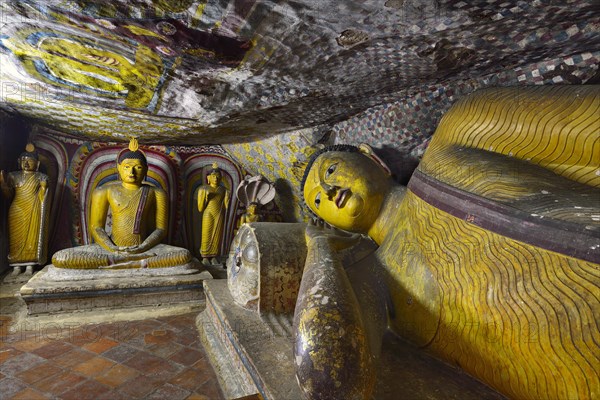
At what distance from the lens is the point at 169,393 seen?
2227mm

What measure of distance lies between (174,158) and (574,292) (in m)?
5.51

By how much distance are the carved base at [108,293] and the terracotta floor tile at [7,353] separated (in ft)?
2.36

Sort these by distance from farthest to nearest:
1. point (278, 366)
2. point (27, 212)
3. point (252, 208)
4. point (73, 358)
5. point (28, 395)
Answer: point (252, 208) → point (27, 212) → point (73, 358) → point (28, 395) → point (278, 366)

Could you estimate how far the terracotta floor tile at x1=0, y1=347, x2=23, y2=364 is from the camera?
102 inches

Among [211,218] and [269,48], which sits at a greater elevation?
[269,48]

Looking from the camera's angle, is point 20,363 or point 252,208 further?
point 252,208

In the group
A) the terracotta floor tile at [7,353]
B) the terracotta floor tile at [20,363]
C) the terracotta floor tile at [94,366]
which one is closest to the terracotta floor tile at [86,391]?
the terracotta floor tile at [94,366]

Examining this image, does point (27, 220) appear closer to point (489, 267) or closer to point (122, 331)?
point (122, 331)

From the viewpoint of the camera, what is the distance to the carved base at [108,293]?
3416mm

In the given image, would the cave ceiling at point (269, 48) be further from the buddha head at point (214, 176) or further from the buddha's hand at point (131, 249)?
the buddha head at point (214, 176)

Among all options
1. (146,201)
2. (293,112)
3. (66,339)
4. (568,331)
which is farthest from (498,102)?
(146,201)

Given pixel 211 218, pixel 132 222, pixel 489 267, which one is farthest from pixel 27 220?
pixel 489 267

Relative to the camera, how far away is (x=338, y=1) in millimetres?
1337

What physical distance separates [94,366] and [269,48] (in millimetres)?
2583
